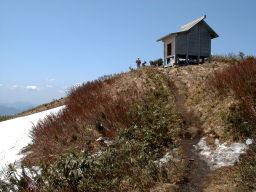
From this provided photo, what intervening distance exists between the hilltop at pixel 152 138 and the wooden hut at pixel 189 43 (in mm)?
4149

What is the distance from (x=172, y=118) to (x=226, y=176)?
12.0 ft

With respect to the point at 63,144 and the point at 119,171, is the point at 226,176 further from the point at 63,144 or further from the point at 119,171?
the point at 63,144

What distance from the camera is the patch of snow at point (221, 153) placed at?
261 inches

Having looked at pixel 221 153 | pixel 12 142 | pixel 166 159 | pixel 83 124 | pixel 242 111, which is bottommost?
pixel 12 142

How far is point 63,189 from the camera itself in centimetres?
587

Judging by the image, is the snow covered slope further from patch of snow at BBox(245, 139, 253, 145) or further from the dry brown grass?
patch of snow at BBox(245, 139, 253, 145)

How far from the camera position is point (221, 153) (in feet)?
22.8

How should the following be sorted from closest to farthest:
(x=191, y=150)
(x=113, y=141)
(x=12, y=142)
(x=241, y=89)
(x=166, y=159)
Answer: (x=166, y=159) → (x=191, y=150) → (x=113, y=141) → (x=241, y=89) → (x=12, y=142)

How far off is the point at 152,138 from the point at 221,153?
2002 mm

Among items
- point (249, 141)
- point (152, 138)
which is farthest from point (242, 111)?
point (152, 138)

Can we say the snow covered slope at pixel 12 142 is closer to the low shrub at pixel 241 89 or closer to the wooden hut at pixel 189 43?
the low shrub at pixel 241 89

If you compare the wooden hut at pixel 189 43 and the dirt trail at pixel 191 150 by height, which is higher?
the wooden hut at pixel 189 43

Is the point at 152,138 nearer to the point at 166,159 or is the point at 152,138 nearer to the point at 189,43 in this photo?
the point at 166,159

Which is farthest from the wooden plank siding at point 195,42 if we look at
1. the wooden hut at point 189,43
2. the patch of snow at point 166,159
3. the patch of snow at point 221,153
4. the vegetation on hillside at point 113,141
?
the patch of snow at point 166,159
